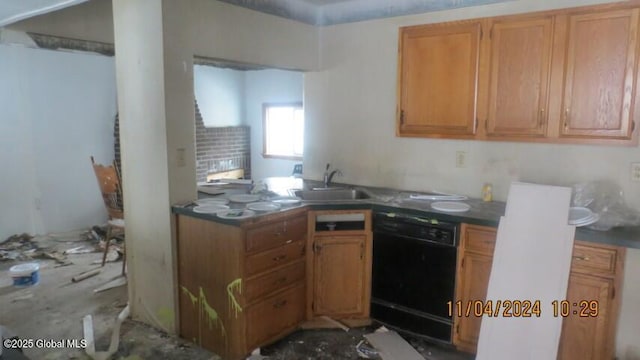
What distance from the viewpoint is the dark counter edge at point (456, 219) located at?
219cm

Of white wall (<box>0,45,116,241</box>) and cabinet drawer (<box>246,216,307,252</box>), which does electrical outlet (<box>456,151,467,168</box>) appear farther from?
white wall (<box>0,45,116,241</box>)

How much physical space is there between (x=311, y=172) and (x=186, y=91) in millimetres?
1529

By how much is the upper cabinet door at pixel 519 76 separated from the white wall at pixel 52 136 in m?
4.61

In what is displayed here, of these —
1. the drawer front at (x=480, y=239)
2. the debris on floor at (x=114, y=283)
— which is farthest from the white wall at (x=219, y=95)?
the drawer front at (x=480, y=239)

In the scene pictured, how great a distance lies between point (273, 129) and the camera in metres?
6.80

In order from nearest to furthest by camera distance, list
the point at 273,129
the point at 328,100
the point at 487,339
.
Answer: the point at 487,339, the point at 328,100, the point at 273,129

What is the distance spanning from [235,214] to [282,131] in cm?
430

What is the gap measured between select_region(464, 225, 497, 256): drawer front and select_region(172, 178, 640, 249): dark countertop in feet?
0.13

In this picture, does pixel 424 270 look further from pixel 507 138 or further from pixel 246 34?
pixel 246 34

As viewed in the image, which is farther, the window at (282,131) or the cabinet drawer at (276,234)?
the window at (282,131)

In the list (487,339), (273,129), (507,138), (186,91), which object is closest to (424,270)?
(487,339)

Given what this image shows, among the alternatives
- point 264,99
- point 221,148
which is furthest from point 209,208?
point 264,99

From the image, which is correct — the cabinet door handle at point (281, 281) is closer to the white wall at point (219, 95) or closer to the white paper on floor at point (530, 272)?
the white paper on floor at point (530, 272)

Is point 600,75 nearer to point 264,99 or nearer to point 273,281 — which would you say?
point 273,281
